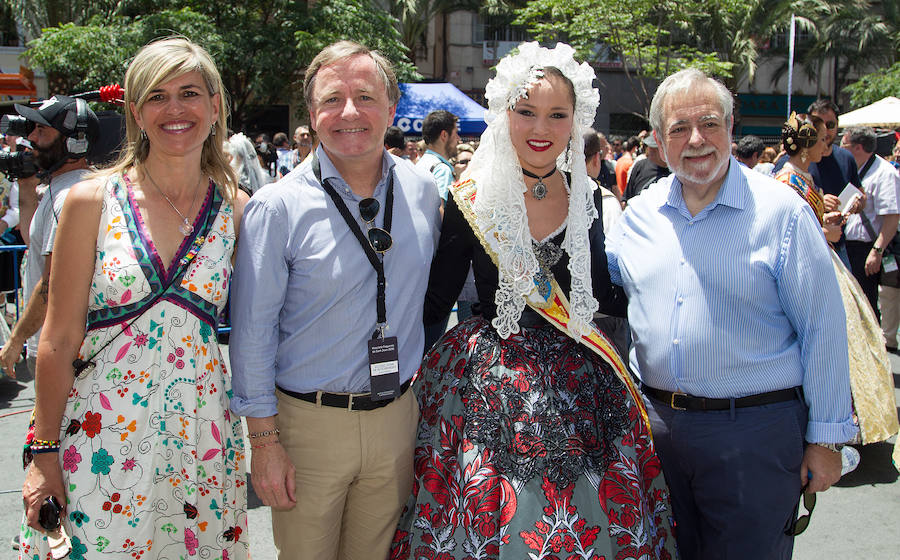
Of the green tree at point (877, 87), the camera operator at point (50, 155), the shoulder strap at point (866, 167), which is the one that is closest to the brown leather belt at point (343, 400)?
the camera operator at point (50, 155)

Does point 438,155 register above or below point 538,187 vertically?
above

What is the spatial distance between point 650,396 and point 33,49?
17.6 m

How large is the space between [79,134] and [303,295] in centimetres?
203

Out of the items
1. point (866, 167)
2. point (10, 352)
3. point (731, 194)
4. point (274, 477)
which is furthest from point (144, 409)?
point (866, 167)

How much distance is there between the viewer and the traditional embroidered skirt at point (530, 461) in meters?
2.12

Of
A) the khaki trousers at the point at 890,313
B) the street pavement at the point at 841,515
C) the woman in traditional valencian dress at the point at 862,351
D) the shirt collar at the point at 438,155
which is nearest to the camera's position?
the street pavement at the point at 841,515

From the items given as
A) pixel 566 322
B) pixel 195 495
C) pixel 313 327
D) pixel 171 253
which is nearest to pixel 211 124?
pixel 171 253

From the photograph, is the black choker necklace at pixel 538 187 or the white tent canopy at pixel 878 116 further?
the white tent canopy at pixel 878 116

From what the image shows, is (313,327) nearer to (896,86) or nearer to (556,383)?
(556,383)

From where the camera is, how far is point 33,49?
15859 mm

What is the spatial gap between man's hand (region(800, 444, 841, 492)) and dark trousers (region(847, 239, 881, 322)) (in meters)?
4.75

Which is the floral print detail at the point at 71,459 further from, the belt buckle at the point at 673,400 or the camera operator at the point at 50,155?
the belt buckle at the point at 673,400

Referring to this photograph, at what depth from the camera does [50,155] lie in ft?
11.7

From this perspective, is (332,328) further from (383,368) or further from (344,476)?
(344,476)
